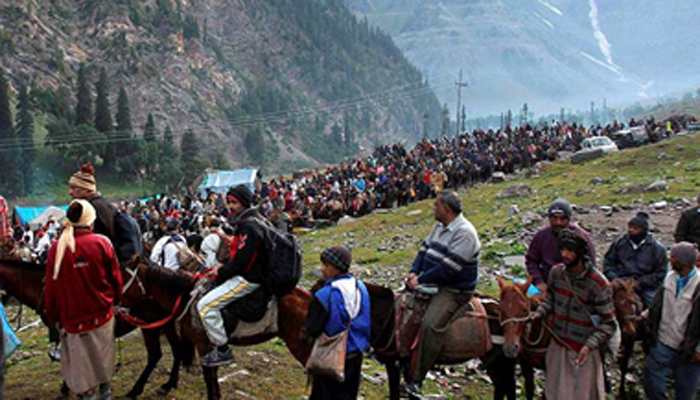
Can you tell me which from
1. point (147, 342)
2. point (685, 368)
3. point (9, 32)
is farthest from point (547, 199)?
point (9, 32)

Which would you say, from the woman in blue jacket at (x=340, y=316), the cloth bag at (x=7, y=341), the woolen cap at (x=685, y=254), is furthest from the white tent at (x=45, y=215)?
the woolen cap at (x=685, y=254)

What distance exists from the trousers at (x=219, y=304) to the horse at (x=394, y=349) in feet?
5.01

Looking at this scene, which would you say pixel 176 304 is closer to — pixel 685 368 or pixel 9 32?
pixel 685 368

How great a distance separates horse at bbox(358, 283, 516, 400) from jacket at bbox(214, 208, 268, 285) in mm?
1506

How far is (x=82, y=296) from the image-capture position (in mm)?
5246

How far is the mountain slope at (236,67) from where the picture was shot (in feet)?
299

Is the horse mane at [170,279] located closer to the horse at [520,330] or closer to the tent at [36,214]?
the horse at [520,330]

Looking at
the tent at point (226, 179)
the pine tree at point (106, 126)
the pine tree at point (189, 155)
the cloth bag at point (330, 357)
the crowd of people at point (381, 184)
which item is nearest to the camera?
the cloth bag at point (330, 357)

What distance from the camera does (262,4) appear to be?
494ft

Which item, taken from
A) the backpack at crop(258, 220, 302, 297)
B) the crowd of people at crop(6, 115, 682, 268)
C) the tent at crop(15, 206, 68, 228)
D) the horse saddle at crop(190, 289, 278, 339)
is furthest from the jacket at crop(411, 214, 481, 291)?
the tent at crop(15, 206, 68, 228)

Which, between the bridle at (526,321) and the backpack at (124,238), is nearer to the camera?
the bridle at (526,321)

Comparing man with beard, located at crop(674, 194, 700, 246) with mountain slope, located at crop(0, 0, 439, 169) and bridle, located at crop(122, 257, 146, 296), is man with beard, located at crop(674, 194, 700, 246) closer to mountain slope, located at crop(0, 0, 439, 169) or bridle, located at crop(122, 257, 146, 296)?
bridle, located at crop(122, 257, 146, 296)

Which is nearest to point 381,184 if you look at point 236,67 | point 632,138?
point 632,138

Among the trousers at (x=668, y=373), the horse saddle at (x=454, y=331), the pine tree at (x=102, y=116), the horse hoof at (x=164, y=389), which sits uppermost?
the pine tree at (x=102, y=116)
